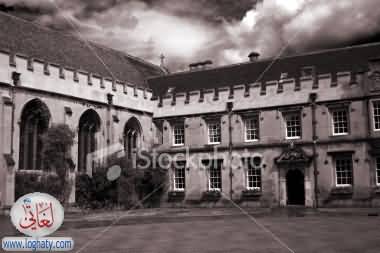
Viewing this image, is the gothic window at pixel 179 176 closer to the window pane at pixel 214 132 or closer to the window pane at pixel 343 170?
the window pane at pixel 214 132

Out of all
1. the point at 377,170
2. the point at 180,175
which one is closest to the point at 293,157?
the point at 377,170

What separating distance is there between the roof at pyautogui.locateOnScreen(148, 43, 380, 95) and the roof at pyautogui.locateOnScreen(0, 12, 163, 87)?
3150 millimetres

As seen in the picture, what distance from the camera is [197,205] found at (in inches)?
1176

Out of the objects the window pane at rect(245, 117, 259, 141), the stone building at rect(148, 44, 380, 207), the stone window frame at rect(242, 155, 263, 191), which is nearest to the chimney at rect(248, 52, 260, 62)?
the stone building at rect(148, 44, 380, 207)

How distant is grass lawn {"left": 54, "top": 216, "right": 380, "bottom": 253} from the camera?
990 cm

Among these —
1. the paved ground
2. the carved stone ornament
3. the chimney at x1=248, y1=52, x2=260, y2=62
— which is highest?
the chimney at x1=248, y1=52, x2=260, y2=62

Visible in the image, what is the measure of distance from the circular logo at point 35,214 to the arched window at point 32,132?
1883cm

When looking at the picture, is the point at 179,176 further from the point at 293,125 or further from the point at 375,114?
the point at 375,114

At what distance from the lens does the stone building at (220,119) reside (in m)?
24.7

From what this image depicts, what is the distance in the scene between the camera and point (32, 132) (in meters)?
24.7

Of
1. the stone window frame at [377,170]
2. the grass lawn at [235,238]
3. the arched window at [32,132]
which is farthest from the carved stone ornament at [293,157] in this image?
the arched window at [32,132]

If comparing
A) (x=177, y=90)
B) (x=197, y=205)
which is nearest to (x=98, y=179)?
(x=197, y=205)

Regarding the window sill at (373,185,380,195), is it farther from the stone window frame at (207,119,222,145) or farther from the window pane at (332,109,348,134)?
the stone window frame at (207,119,222,145)

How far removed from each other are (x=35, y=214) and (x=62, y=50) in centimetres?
2569
